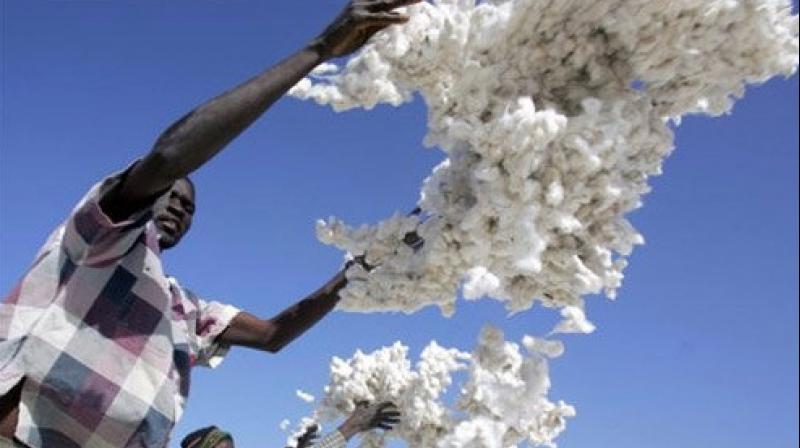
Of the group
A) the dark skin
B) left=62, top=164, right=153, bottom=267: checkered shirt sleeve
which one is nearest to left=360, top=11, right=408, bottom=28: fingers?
left=62, top=164, right=153, bottom=267: checkered shirt sleeve

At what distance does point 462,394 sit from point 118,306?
1.11m

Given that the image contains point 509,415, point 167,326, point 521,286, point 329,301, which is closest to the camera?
point 521,286

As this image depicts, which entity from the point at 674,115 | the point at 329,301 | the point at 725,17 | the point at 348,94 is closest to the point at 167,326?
the point at 329,301

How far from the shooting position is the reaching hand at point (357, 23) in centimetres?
211

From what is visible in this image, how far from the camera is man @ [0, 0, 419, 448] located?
210 centimetres

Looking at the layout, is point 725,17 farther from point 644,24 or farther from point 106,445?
point 106,445

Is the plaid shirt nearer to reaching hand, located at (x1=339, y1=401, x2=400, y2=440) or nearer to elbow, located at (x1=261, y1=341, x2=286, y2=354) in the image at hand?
elbow, located at (x1=261, y1=341, x2=286, y2=354)

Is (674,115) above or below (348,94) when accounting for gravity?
above

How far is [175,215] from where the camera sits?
3.16m

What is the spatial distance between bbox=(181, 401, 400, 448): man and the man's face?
1.87 meters

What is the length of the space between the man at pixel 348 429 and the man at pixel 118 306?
2051 mm

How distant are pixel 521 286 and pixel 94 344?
1.22 metres

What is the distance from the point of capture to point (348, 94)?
224cm

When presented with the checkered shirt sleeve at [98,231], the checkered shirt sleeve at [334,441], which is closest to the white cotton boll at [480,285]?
the checkered shirt sleeve at [98,231]
